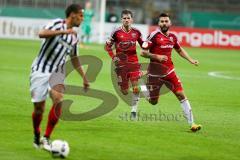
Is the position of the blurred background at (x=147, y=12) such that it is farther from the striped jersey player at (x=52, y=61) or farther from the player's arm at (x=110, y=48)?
the striped jersey player at (x=52, y=61)

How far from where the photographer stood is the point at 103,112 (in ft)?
55.2

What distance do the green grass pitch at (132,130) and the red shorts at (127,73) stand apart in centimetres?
75

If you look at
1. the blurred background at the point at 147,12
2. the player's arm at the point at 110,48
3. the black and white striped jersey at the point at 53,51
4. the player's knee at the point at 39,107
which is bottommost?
the blurred background at the point at 147,12

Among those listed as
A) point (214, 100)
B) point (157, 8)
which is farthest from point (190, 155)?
point (157, 8)

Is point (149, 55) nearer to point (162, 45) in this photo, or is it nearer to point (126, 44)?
point (162, 45)

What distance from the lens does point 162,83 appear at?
15.2 m

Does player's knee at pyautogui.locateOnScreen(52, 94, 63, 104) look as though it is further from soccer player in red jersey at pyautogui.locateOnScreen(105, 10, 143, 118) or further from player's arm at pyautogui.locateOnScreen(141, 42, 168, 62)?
soccer player in red jersey at pyautogui.locateOnScreen(105, 10, 143, 118)

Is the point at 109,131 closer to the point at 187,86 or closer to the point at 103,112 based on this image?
the point at 103,112

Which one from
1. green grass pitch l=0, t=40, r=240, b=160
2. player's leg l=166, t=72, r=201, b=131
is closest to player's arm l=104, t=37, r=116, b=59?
green grass pitch l=0, t=40, r=240, b=160

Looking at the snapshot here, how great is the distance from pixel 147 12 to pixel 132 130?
40.2 metres

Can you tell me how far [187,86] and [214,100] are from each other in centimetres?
394

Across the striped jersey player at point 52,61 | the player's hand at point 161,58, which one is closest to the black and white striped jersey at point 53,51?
the striped jersey player at point 52,61

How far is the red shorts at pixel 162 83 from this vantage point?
14742mm

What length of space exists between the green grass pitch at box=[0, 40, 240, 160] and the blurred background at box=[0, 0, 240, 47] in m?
25.8
